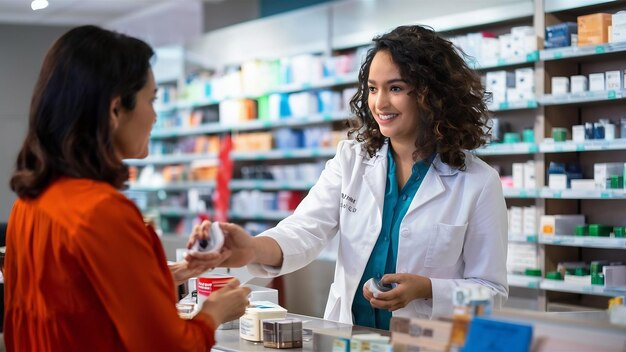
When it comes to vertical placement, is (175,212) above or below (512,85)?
below

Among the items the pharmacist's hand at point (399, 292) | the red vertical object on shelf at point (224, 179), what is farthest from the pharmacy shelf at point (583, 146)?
the red vertical object on shelf at point (224, 179)

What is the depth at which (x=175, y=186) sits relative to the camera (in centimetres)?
981

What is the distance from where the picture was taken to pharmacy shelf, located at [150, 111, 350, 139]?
7352 mm

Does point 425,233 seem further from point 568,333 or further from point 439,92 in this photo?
point 568,333

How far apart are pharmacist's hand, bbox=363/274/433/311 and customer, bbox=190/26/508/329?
0.05m

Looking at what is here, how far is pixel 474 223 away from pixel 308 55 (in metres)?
5.28

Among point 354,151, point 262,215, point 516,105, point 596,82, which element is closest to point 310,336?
point 354,151

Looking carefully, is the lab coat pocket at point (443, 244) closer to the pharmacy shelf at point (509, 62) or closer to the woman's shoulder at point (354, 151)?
the woman's shoulder at point (354, 151)

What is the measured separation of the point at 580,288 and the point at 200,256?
357cm

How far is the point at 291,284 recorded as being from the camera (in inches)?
221

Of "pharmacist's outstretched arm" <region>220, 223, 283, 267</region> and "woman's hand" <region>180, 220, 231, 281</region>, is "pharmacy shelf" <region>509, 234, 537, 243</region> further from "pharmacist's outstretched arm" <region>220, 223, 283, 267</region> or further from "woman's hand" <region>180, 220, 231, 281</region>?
"woman's hand" <region>180, 220, 231, 281</region>

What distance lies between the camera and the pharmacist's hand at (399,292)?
7.93 ft

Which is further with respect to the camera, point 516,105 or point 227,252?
point 516,105

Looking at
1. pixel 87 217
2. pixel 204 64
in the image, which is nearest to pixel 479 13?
pixel 204 64
